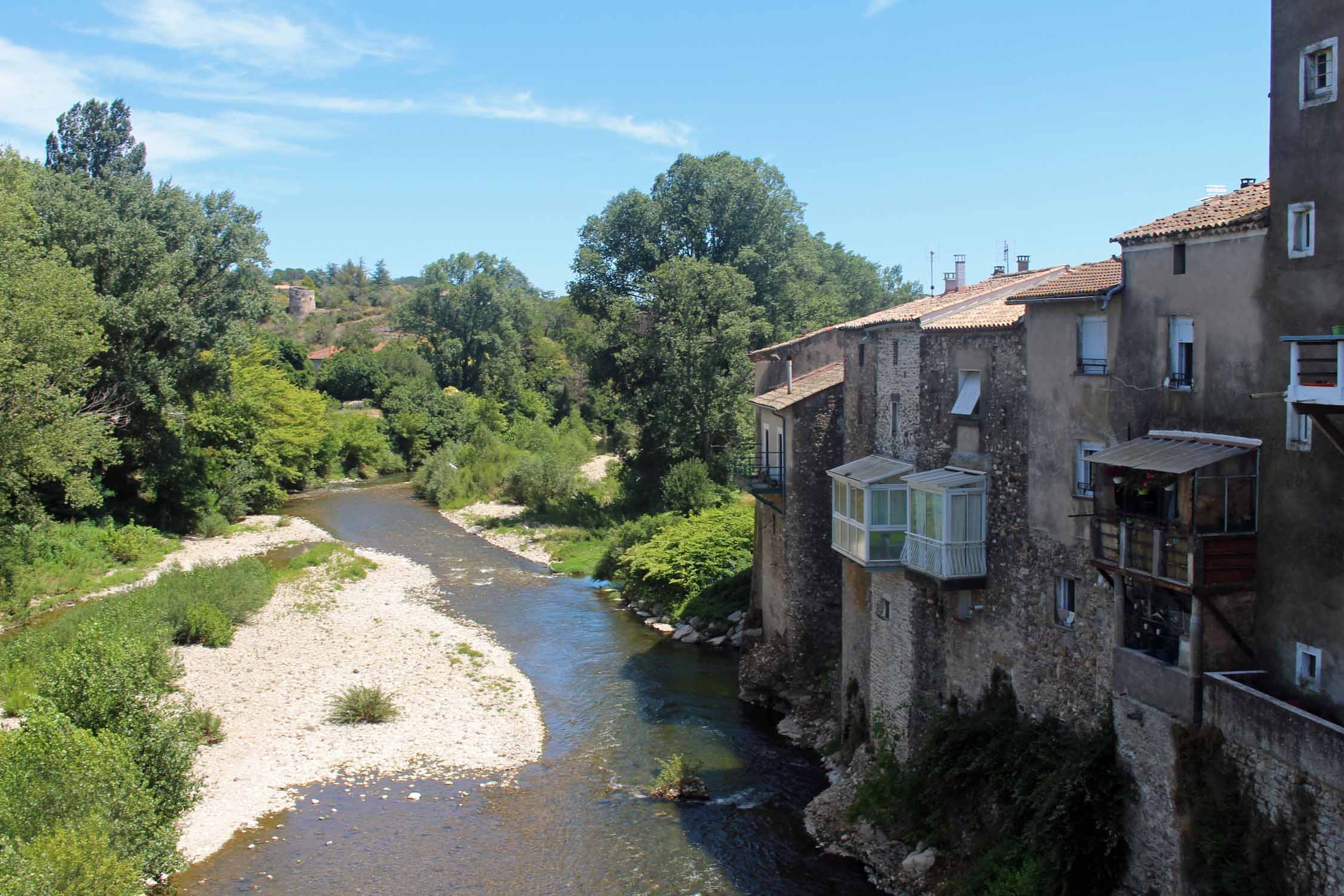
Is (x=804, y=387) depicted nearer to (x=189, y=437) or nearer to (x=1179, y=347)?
(x=1179, y=347)

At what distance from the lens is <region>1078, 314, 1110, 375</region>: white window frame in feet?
A: 45.6

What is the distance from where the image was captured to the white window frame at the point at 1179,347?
1256cm

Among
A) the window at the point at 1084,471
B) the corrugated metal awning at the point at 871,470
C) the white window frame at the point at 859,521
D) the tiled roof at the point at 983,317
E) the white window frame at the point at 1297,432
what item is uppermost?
the tiled roof at the point at 983,317

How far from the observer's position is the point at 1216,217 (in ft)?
40.2

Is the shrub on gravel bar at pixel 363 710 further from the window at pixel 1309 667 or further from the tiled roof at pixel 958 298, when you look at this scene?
the window at pixel 1309 667

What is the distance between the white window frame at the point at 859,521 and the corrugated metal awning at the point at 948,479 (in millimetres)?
409

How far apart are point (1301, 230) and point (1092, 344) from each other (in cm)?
320

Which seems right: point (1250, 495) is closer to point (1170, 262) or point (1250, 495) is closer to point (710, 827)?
point (1170, 262)

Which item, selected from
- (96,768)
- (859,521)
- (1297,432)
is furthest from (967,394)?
(96,768)

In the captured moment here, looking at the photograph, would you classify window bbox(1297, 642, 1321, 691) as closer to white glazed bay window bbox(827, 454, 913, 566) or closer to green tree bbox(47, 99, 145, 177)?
white glazed bay window bbox(827, 454, 913, 566)

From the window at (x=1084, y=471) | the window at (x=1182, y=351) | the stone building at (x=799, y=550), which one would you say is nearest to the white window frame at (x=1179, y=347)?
the window at (x=1182, y=351)

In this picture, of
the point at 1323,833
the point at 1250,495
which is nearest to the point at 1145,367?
the point at 1250,495

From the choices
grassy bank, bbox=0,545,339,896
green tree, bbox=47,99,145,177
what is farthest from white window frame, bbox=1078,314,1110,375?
green tree, bbox=47,99,145,177

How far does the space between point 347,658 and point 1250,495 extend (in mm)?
22194
